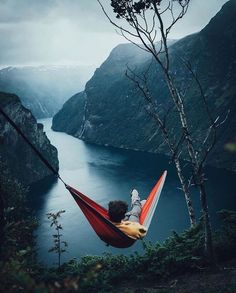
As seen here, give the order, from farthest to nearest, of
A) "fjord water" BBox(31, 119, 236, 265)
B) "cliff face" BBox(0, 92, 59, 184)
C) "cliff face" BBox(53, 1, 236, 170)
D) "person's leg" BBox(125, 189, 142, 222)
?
"cliff face" BBox(53, 1, 236, 170) → "cliff face" BBox(0, 92, 59, 184) → "fjord water" BBox(31, 119, 236, 265) → "person's leg" BBox(125, 189, 142, 222)

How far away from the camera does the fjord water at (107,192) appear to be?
29.3 m

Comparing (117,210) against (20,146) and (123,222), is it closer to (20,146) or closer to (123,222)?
(123,222)

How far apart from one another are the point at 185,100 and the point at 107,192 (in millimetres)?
44647

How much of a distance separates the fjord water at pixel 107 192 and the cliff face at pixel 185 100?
893cm

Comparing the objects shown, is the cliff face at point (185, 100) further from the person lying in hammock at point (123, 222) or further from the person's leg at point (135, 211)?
the person lying in hammock at point (123, 222)

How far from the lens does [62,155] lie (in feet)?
258

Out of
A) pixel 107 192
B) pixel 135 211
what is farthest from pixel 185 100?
pixel 135 211

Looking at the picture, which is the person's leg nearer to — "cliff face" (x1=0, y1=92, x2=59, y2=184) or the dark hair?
the dark hair

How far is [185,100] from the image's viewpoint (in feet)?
275

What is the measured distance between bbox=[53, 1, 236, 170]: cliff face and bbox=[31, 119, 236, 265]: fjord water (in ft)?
29.3

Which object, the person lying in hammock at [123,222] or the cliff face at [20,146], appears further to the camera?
the cliff face at [20,146]

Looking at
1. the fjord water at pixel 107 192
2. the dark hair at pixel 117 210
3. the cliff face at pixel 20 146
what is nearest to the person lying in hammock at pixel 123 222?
the dark hair at pixel 117 210

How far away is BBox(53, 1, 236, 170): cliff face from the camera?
7475cm

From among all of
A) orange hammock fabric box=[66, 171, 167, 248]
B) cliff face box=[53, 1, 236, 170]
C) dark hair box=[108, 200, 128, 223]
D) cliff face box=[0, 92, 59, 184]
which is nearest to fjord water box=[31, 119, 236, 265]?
cliff face box=[0, 92, 59, 184]
